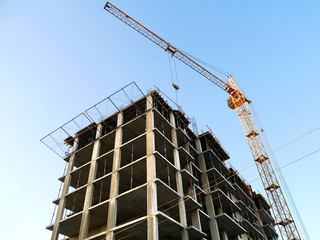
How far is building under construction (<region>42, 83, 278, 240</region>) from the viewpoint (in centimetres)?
2545

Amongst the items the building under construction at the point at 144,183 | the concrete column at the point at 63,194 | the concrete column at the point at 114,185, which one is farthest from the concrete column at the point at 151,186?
the concrete column at the point at 63,194

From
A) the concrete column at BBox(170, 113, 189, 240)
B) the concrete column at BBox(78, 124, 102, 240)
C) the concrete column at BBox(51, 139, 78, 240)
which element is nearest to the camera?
the concrete column at BBox(170, 113, 189, 240)

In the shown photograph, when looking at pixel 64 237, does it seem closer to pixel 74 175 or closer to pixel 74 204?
pixel 74 204

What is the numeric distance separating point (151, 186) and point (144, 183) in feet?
21.0

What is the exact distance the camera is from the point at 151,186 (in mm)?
24938

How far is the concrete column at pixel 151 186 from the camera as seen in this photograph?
22.0m

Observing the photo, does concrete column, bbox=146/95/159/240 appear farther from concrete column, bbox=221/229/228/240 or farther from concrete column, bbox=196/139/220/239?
concrete column, bbox=221/229/228/240

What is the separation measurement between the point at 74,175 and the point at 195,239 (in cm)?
1678

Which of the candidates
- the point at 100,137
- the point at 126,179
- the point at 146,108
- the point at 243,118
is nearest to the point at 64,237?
the point at 126,179

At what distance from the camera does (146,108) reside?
34.9 meters

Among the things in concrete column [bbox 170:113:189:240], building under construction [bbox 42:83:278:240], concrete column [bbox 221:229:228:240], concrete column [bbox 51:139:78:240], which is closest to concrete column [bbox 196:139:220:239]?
building under construction [bbox 42:83:278:240]

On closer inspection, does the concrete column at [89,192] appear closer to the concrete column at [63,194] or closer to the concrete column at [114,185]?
the concrete column at [114,185]

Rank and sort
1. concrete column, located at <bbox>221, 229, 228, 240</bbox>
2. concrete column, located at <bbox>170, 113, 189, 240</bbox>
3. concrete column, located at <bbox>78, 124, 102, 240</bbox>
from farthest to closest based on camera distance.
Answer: concrete column, located at <bbox>221, 229, 228, 240</bbox>
concrete column, located at <bbox>78, 124, 102, 240</bbox>
concrete column, located at <bbox>170, 113, 189, 240</bbox>

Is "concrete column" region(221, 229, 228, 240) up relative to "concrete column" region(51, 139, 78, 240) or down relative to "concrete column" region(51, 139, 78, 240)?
down
